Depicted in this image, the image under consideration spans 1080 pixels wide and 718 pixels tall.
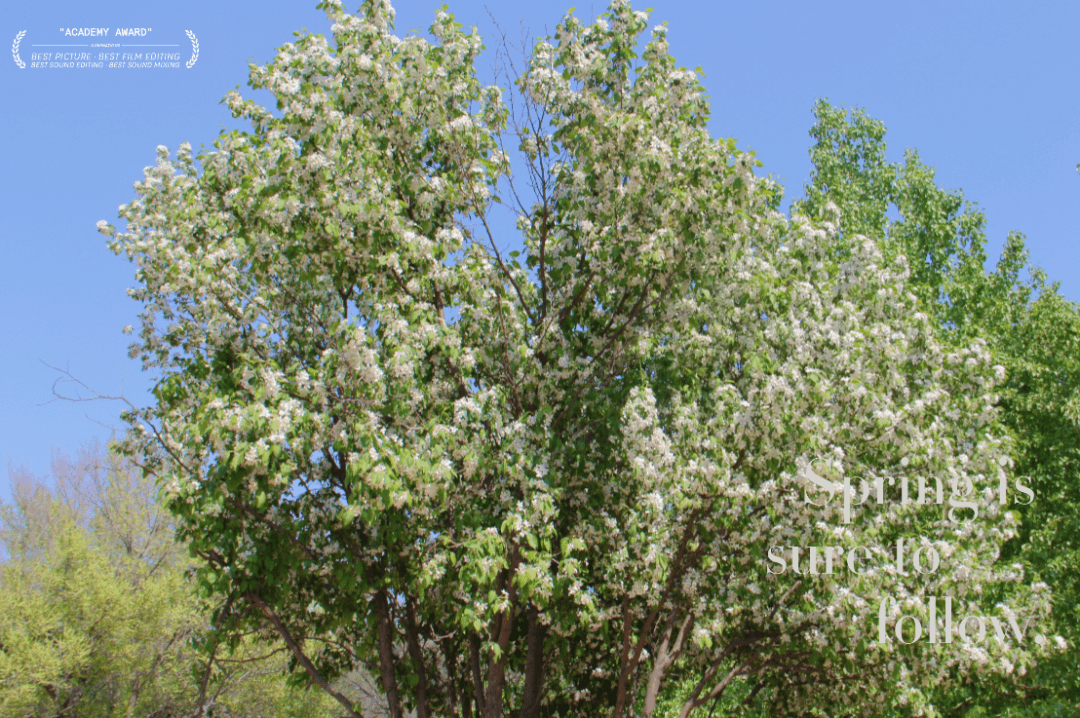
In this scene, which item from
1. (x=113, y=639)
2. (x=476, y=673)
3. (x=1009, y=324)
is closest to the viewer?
(x=476, y=673)

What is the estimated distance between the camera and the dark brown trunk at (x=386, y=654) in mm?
9648

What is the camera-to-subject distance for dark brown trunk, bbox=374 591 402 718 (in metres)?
9.65

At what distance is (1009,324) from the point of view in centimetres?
2133

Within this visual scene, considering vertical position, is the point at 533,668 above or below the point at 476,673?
above

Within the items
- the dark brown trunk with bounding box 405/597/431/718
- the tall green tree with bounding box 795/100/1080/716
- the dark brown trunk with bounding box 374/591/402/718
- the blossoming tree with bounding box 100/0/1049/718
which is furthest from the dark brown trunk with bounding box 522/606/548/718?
the tall green tree with bounding box 795/100/1080/716

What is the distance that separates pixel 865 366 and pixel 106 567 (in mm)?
27197

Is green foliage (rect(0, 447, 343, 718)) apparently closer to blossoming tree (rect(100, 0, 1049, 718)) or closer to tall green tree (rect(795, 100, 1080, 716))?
blossoming tree (rect(100, 0, 1049, 718))

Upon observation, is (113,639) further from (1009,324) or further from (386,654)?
(1009,324)

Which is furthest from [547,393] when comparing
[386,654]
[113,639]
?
[113,639]

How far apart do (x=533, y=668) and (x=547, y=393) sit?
3.84 metres

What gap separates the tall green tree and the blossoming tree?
5301 mm

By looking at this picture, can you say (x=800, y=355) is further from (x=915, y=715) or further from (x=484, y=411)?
(x=915, y=715)

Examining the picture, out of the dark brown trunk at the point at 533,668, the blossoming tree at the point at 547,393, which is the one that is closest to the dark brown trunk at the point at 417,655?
the blossoming tree at the point at 547,393

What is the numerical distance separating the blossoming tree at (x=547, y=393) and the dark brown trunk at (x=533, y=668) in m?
0.05
